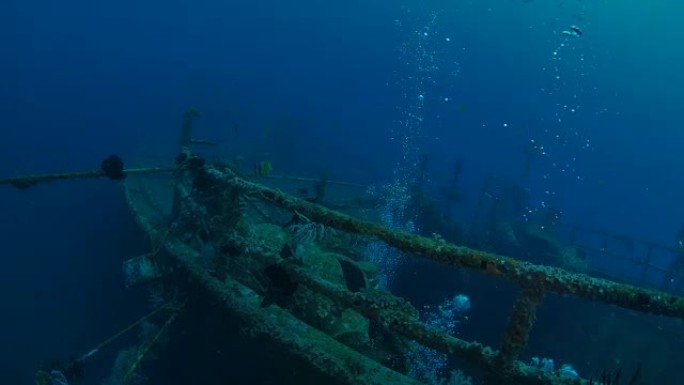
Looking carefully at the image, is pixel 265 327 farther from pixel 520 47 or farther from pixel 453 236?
pixel 520 47

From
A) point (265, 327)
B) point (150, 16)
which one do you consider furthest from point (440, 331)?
point (150, 16)

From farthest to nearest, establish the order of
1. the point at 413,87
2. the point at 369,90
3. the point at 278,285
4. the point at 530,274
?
the point at 413,87 → the point at 369,90 → the point at 278,285 → the point at 530,274

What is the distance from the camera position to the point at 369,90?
6821 inches

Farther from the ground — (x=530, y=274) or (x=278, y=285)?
(x=530, y=274)

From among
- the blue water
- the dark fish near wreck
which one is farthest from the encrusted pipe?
the blue water

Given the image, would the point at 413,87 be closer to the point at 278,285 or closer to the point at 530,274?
the point at 278,285

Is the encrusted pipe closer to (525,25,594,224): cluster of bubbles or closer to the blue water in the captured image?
the blue water

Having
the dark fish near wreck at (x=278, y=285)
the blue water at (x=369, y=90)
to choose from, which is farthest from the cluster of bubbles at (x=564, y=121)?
the dark fish near wreck at (x=278, y=285)

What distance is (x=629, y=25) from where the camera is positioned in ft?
→ 536

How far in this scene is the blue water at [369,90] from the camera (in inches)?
1484

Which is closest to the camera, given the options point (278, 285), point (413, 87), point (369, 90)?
point (278, 285)

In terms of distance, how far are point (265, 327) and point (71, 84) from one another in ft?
239

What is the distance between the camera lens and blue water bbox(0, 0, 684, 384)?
3769 cm

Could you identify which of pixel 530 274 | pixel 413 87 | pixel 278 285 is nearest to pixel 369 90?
pixel 413 87
